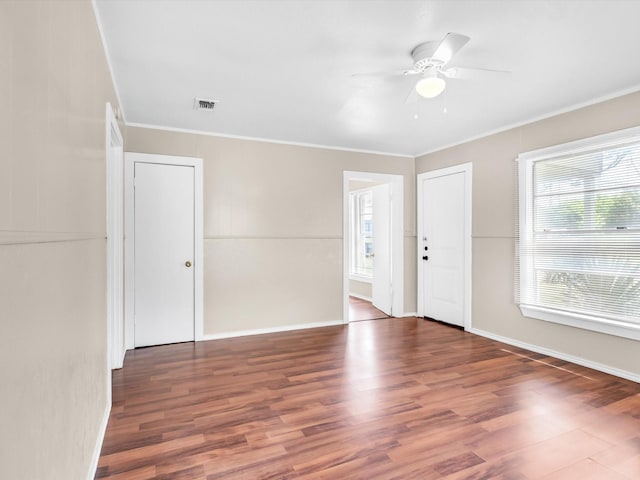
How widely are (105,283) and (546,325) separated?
4.16 metres

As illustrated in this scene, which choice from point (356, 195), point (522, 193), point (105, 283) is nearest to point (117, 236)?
point (105, 283)

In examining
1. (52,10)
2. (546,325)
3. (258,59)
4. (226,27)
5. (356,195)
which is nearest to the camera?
(52,10)

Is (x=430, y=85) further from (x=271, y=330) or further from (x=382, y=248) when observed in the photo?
(x=382, y=248)

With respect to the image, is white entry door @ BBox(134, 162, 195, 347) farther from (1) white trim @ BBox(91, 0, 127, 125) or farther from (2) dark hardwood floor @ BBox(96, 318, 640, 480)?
(1) white trim @ BBox(91, 0, 127, 125)

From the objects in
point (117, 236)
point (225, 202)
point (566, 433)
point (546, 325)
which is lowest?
point (566, 433)

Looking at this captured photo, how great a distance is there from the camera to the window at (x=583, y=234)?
10.3ft

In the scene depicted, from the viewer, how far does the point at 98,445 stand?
2.04 meters

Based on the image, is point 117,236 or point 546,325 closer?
point 117,236

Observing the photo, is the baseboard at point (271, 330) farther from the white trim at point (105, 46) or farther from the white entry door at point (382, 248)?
the white trim at point (105, 46)

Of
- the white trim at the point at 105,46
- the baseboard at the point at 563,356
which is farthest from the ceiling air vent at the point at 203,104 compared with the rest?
the baseboard at the point at 563,356

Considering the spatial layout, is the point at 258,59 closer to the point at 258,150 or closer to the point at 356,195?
the point at 258,150

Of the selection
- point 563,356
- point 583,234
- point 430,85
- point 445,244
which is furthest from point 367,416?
point 445,244

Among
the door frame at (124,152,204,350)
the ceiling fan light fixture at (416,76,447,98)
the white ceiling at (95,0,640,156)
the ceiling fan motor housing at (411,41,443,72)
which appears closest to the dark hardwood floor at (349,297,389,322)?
the door frame at (124,152,204,350)

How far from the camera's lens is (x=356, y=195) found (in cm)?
734
